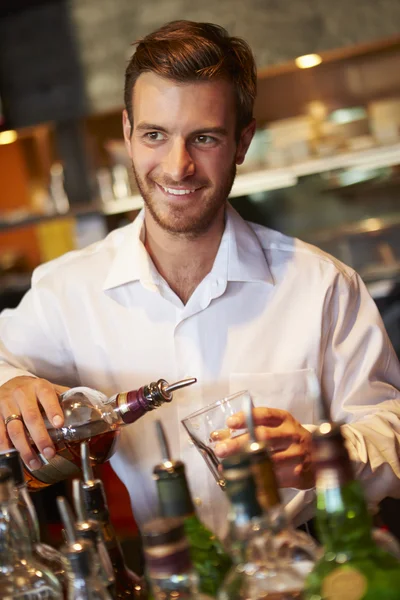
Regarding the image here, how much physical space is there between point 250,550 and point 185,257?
1.08 metres

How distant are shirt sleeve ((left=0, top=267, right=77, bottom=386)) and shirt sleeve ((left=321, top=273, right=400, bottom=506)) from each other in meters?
0.52

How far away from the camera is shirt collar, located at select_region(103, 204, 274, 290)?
161 cm

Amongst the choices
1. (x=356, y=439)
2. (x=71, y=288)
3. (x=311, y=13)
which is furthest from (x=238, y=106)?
(x=311, y=13)

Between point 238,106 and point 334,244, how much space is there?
2089mm

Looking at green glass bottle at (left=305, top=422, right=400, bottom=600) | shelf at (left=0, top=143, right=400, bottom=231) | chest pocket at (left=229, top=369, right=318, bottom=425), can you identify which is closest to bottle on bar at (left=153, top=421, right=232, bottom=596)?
green glass bottle at (left=305, top=422, right=400, bottom=600)

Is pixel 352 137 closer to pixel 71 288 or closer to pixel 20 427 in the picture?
pixel 71 288

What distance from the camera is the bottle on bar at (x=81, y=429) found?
42.9 inches

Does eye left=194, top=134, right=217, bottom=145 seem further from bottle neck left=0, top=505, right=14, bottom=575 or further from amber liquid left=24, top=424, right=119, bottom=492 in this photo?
bottle neck left=0, top=505, right=14, bottom=575

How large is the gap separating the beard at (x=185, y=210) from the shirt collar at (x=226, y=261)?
0.26 feet

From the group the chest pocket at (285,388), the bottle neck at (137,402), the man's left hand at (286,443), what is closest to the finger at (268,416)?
the man's left hand at (286,443)

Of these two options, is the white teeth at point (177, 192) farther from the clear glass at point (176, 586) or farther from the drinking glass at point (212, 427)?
the clear glass at point (176, 586)

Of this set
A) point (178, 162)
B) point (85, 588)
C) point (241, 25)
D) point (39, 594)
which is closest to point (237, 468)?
point (85, 588)

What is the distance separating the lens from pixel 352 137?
3.40 meters

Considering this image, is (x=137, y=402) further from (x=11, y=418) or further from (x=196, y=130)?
(x=196, y=130)
